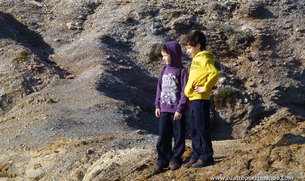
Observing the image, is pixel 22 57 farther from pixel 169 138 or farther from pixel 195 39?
pixel 195 39

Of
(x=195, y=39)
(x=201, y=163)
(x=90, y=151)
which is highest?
(x=195, y=39)

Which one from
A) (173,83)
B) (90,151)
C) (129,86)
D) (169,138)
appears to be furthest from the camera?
(129,86)

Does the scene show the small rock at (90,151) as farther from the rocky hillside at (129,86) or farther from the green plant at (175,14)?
the green plant at (175,14)

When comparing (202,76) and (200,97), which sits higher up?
(202,76)

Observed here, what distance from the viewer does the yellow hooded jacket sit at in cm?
702

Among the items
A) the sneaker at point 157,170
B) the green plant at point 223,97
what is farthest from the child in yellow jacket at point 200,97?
the green plant at point 223,97

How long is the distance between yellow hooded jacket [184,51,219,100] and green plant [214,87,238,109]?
1308cm

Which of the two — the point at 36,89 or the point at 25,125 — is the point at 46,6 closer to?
the point at 36,89

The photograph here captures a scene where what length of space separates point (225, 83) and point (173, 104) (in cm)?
1407

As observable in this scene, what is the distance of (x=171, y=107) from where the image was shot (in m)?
7.48

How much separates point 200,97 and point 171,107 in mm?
596

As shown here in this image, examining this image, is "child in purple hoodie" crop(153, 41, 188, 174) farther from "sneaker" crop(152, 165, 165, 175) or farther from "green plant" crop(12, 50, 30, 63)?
"green plant" crop(12, 50, 30, 63)

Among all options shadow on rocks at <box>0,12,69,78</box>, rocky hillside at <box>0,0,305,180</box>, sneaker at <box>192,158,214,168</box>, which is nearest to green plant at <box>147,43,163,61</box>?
rocky hillside at <box>0,0,305,180</box>

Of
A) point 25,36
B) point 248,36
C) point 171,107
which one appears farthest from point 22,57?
point 171,107
